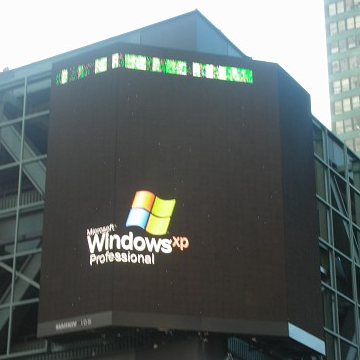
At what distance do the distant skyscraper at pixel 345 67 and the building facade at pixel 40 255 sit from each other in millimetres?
75252

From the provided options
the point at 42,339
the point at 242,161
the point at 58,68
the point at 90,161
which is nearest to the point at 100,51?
the point at 58,68

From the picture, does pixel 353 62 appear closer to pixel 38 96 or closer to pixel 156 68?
pixel 38 96

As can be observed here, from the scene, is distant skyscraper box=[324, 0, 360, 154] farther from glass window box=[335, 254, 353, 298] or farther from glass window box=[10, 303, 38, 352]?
glass window box=[10, 303, 38, 352]

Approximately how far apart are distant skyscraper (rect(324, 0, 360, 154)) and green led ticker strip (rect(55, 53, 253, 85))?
83874 mm

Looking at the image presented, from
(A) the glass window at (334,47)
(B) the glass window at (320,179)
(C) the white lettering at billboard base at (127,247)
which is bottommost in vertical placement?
(C) the white lettering at billboard base at (127,247)

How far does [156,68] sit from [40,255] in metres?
8.42

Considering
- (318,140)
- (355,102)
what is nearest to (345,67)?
(355,102)

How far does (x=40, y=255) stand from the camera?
35.7 meters

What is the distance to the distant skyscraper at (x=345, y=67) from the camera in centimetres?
11956

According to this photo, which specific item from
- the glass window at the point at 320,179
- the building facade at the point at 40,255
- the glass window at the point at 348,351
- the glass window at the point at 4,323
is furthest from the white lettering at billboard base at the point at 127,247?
the glass window at the point at 348,351

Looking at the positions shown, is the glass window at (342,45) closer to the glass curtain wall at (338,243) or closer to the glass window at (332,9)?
the glass window at (332,9)

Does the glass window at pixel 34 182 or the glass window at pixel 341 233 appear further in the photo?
the glass window at pixel 341 233

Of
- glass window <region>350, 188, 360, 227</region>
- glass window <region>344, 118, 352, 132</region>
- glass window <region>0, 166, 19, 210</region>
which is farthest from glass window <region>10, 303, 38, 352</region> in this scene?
glass window <region>344, 118, 352, 132</region>

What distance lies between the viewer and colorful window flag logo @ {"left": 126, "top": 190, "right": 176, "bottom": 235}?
32094 mm
